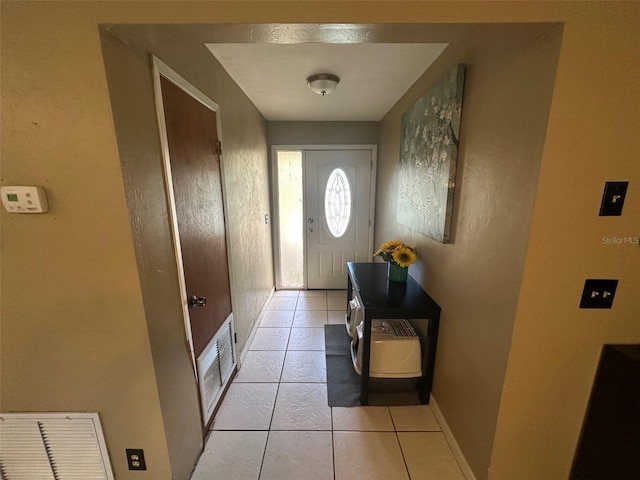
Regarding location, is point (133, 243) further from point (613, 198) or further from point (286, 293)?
point (286, 293)

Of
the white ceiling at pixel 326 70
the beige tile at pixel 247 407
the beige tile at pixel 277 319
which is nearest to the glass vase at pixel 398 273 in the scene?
the beige tile at pixel 247 407

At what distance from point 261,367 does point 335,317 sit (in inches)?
42.3

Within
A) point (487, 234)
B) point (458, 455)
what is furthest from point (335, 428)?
point (487, 234)

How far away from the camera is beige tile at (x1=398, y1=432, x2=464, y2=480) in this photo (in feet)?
4.31

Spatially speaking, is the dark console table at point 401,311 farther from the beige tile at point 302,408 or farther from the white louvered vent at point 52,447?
the white louvered vent at point 52,447

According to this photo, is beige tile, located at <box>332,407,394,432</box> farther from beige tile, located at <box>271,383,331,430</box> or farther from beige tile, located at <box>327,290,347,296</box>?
beige tile, located at <box>327,290,347,296</box>

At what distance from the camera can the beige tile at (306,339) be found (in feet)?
7.72

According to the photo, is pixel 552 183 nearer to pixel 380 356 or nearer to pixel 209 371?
pixel 380 356

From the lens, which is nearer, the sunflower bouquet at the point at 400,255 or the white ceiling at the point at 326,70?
the white ceiling at the point at 326,70

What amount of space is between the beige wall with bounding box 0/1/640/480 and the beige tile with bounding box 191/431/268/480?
280 mm

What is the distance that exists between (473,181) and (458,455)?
4.83ft

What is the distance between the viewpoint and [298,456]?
140 centimetres

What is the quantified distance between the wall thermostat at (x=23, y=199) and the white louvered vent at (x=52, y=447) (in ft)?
2.88

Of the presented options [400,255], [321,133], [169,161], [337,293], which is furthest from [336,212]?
[169,161]
